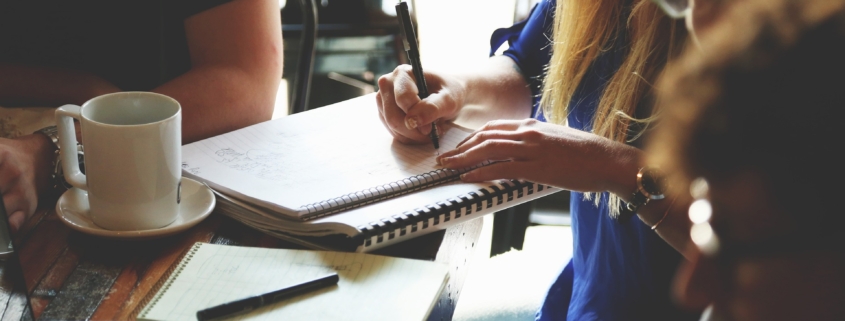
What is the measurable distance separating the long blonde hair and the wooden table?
0.30 m

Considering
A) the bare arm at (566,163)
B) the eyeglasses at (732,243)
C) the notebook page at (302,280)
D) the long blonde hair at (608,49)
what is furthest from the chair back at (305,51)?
the eyeglasses at (732,243)

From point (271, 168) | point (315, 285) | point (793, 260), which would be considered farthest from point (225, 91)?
point (793, 260)

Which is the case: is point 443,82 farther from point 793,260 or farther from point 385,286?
point 793,260

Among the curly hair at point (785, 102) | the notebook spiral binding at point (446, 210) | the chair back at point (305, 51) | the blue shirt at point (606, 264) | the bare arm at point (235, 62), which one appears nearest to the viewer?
the curly hair at point (785, 102)

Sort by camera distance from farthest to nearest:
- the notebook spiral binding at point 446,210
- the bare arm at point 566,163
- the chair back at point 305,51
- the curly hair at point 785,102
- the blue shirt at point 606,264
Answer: the chair back at point 305,51
the blue shirt at point 606,264
the bare arm at point 566,163
the notebook spiral binding at point 446,210
the curly hair at point 785,102

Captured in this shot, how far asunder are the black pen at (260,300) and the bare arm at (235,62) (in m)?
0.45

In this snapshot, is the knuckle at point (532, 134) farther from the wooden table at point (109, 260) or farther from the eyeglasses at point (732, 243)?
the eyeglasses at point (732, 243)

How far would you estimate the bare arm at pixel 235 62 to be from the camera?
1.01m

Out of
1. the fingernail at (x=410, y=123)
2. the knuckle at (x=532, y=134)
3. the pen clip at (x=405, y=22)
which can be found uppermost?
the pen clip at (x=405, y=22)

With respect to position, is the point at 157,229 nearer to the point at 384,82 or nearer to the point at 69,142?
the point at 69,142

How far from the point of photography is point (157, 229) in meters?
0.68

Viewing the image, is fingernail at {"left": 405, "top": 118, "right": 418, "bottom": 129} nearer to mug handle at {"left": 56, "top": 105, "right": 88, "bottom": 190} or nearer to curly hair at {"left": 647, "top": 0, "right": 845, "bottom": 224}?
mug handle at {"left": 56, "top": 105, "right": 88, "bottom": 190}

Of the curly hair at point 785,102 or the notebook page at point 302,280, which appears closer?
the curly hair at point 785,102

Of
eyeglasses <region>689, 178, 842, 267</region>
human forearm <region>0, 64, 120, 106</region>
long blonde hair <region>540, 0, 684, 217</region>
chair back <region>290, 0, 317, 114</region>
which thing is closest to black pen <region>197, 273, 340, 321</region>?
eyeglasses <region>689, 178, 842, 267</region>
